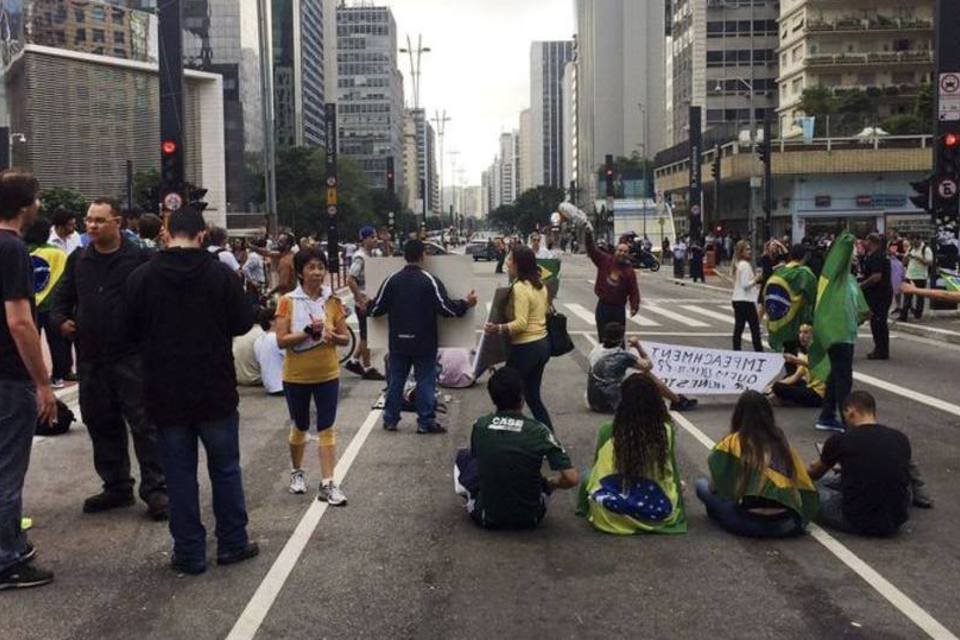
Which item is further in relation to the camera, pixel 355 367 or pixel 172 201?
pixel 172 201

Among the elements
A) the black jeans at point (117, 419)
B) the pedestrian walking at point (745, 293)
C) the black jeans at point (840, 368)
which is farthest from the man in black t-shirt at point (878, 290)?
the black jeans at point (117, 419)

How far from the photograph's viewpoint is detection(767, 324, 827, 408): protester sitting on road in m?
11.1

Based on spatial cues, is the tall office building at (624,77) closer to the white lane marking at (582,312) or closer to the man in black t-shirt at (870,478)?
the white lane marking at (582,312)

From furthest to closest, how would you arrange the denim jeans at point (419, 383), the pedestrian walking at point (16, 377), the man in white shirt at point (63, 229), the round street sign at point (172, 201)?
the round street sign at point (172, 201), the man in white shirt at point (63, 229), the denim jeans at point (419, 383), the pedestrian walking at point (16, 377)

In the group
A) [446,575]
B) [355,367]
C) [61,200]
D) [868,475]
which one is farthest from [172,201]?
[61,200]

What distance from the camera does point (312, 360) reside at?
7.17 m

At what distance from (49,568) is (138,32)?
122 meters

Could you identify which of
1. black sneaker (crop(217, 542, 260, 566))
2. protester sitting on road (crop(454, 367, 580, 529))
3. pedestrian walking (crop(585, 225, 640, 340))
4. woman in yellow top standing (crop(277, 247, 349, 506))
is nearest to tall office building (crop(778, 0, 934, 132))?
pedestrian walking (crop(585, 225, 640, 340))

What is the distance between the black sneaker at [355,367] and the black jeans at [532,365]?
490cm

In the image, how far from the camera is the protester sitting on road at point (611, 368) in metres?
10.4

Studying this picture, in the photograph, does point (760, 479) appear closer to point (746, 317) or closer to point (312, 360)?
point (312, 360)

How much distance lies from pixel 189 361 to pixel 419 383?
433 centimetres

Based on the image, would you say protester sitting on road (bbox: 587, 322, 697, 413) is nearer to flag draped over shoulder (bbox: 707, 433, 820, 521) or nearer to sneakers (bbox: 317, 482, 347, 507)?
flag draped over shoulder (bbox: 707, 433, 820, 521)

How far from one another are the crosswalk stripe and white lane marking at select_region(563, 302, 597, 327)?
2798 mm
